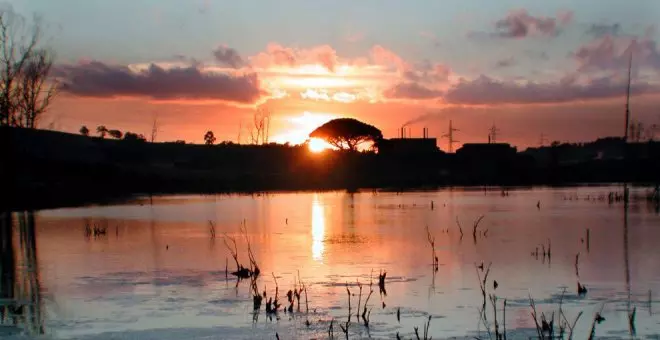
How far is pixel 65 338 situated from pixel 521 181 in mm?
74037

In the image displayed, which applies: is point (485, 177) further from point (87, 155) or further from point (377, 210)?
point (377, 210)

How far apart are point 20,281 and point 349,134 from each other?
274 ft

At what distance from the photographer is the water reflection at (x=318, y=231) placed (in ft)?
72.4

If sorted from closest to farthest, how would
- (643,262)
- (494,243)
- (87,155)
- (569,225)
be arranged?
(643,262) < (494,243) < (569,225) < (87,155)

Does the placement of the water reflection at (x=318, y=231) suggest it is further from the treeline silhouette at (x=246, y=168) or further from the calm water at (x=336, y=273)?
the treeline silhouette at (x=246, y=168)

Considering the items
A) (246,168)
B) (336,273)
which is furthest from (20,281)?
(246,168)

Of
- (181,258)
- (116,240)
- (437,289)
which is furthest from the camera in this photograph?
(116,240)

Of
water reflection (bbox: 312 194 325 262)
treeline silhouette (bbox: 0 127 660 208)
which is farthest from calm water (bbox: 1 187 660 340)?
treeline silhouette (bbox: 0 127 660 208)

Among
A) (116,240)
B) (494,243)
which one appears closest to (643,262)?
(494,243)

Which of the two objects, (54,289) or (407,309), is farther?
(54,289)

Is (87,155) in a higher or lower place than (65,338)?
higher

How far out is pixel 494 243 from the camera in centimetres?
2414

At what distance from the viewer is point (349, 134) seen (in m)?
99.9

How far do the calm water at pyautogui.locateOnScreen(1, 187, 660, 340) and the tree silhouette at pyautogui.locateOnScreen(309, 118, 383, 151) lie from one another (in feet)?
210
